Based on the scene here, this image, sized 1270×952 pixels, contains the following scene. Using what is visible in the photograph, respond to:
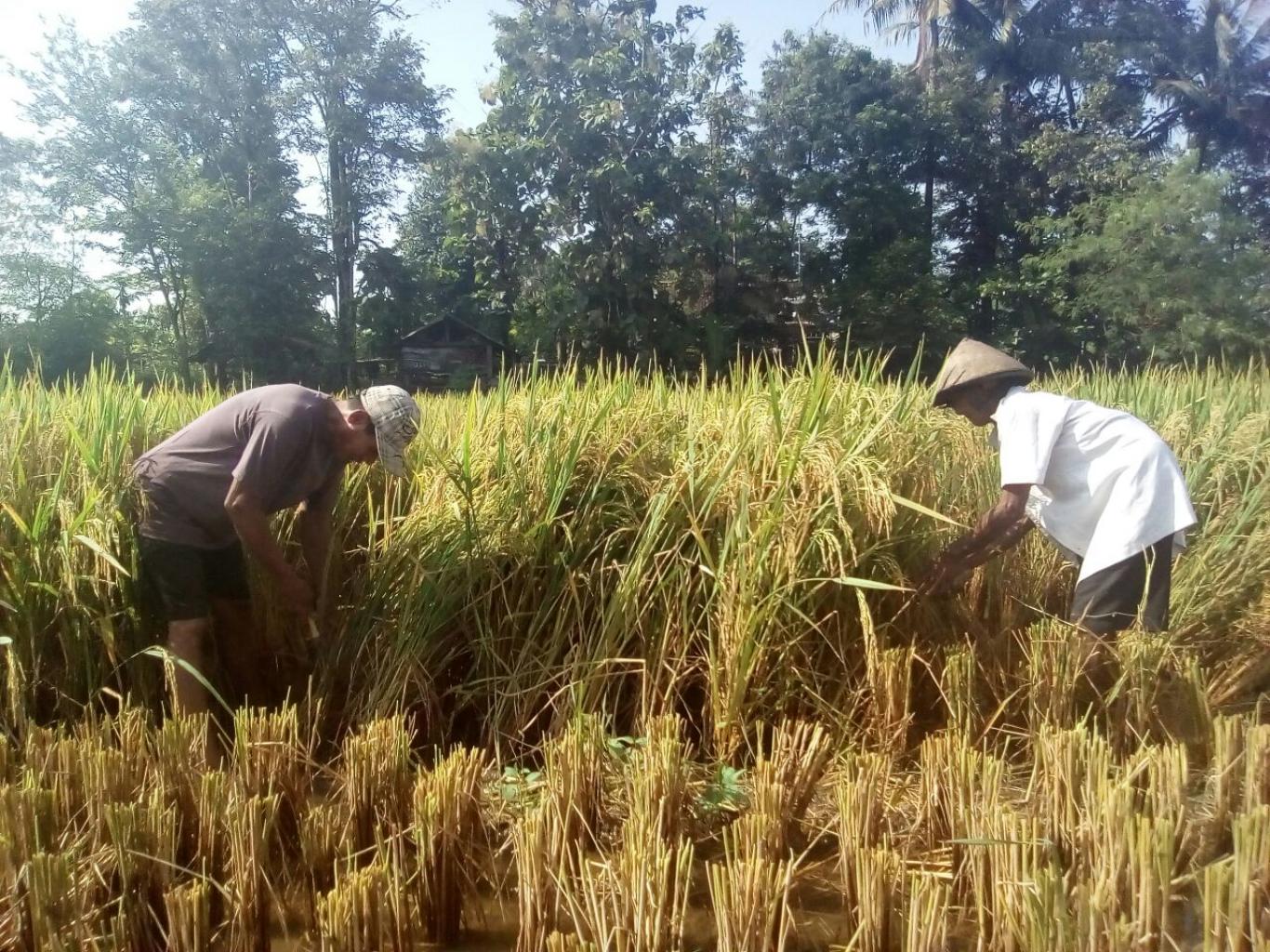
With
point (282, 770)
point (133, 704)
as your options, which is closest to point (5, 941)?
point (282, 770)

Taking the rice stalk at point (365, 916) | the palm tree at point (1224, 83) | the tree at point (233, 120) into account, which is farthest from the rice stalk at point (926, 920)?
the palm tree at point (1224, 83)

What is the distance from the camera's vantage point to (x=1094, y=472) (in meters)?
2.82

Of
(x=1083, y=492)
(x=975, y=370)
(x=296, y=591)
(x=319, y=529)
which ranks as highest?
(x=975, y=370)

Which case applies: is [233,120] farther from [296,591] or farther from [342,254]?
[296,591]

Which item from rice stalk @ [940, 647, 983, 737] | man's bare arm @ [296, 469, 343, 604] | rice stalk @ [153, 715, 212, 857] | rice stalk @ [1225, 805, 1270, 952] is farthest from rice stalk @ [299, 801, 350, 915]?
rice stalk @ [1225, 805, 1270, 952]

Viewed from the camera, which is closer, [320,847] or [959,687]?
[320,847]

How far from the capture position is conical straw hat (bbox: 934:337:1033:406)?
9.30ft

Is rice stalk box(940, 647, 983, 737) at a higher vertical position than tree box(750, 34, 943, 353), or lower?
Result: lower

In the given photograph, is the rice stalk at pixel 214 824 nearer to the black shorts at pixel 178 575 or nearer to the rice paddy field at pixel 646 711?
the rice paddy field at pixel 646 711

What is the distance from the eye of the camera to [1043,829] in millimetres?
2008

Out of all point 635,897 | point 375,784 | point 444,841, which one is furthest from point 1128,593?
point 375,784

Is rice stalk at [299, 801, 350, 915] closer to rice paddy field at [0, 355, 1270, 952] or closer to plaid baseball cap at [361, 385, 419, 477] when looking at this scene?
rice paddy field at [0, 355, 1270, 952]

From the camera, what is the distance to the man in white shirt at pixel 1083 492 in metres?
2.72

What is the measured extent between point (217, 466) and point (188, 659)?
0.61 metres
